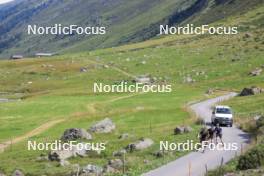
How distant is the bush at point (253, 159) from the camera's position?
1406 inches

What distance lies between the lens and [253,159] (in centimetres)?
3591

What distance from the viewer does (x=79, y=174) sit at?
4925cm

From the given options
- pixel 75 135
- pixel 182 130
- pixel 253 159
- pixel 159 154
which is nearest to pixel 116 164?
pixel 159 154

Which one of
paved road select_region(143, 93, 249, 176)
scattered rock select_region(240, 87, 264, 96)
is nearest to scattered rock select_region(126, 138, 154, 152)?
paved road select_region(143, 93, 249, 176)

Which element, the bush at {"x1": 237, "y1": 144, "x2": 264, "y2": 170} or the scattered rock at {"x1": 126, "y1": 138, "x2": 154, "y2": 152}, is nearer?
the bush at {"x1": 237, "y1": 144, "x2": 264, "y2": 170}

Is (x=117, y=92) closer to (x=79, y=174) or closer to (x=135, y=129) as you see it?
(x=135, y=129)

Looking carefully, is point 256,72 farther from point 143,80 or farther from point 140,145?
point 140,145

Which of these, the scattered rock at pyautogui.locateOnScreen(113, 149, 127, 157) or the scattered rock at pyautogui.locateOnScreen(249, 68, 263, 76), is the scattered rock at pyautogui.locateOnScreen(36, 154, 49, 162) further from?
the scattered rock at pyautogui.locateOnScreen(249, 68, 263, 76)

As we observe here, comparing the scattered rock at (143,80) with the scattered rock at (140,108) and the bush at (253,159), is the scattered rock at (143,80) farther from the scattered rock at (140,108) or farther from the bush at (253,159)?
the bush at (253,159)

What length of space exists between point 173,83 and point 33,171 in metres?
100

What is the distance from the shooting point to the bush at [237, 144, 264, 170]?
35.7 meters

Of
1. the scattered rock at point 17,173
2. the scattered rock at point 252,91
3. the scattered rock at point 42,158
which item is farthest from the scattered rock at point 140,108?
the scattered rock at point 17,173

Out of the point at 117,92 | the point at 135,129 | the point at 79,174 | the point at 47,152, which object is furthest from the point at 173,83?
the point at 79,174

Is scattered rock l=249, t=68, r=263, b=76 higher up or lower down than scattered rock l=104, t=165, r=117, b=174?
higher up
